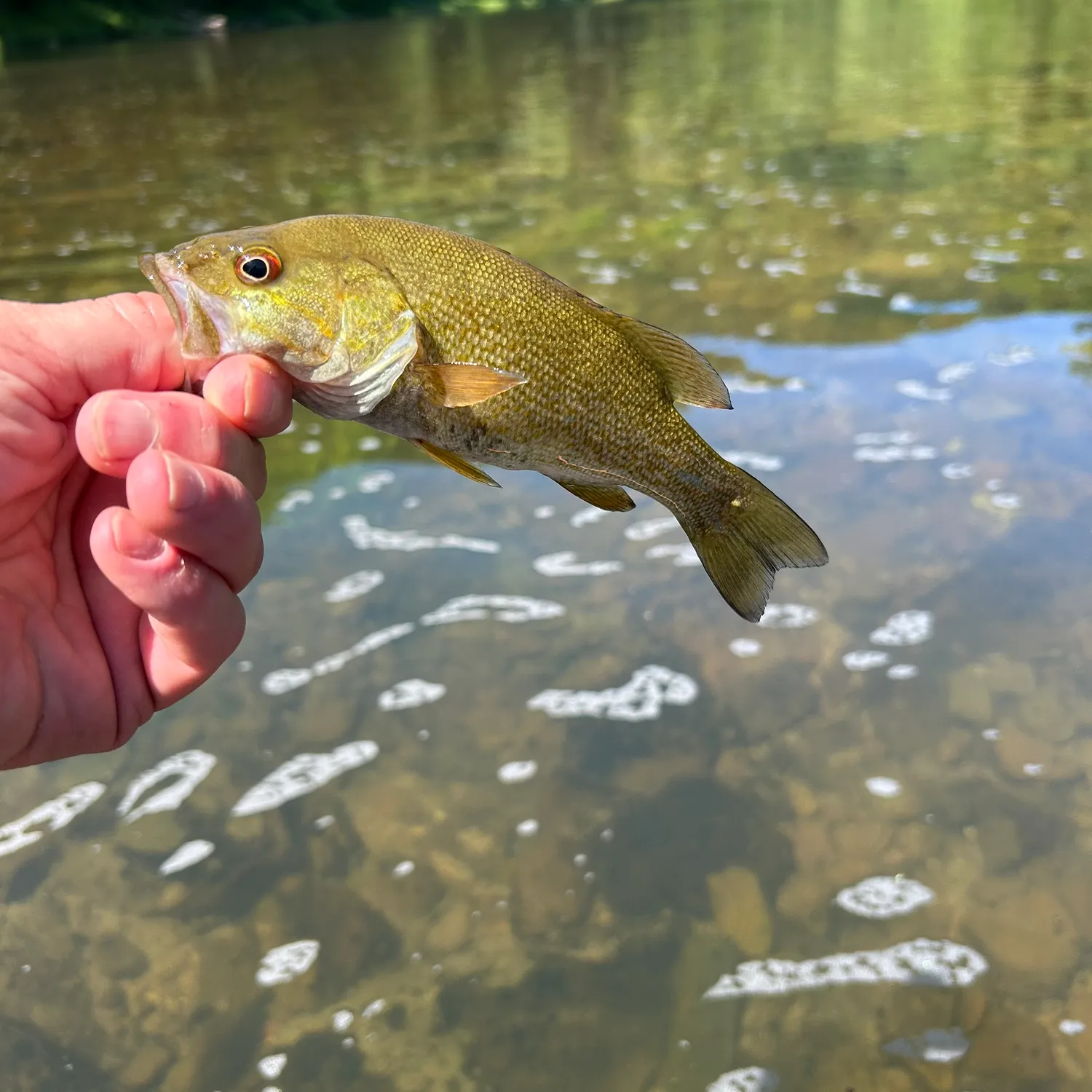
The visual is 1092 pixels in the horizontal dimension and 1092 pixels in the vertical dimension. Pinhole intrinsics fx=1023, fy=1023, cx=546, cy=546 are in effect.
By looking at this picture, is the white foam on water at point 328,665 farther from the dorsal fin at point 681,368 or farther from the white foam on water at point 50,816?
the dorsal fin at point 681,368

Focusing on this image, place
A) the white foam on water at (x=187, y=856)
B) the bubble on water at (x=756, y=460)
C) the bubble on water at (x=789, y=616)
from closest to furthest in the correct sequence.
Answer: the white foam on water at (x=187, y=856) < the bubble on water at (x=789, y=616) < the bubble on water at (x=756, y=460)

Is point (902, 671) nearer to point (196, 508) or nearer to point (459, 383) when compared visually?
point (459, 383)

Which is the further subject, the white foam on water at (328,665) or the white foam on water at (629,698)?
the white foam on water at (328,665)

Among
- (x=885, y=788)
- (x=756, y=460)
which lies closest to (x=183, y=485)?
(x=885, y=788)

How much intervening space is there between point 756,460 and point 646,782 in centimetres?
307

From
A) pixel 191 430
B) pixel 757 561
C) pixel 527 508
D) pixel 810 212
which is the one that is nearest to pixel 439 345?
pixel 191 430

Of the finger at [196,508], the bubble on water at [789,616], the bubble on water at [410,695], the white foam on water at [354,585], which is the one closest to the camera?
the finger at [196,508]

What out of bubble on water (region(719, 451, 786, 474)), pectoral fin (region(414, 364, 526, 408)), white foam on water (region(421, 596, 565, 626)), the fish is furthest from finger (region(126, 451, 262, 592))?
bubble on water (region(719, 451, 786, 474))

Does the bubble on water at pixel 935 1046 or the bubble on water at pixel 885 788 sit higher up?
the bubble on water at pixel 885 788

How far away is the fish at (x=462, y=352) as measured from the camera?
2309mm

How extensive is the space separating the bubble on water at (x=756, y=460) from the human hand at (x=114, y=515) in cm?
499

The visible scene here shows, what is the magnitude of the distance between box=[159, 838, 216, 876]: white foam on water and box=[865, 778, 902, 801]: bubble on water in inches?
124

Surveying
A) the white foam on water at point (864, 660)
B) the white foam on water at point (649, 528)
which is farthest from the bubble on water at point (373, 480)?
the white foam on water at point (864, 660)

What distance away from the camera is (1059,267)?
10281 mm
